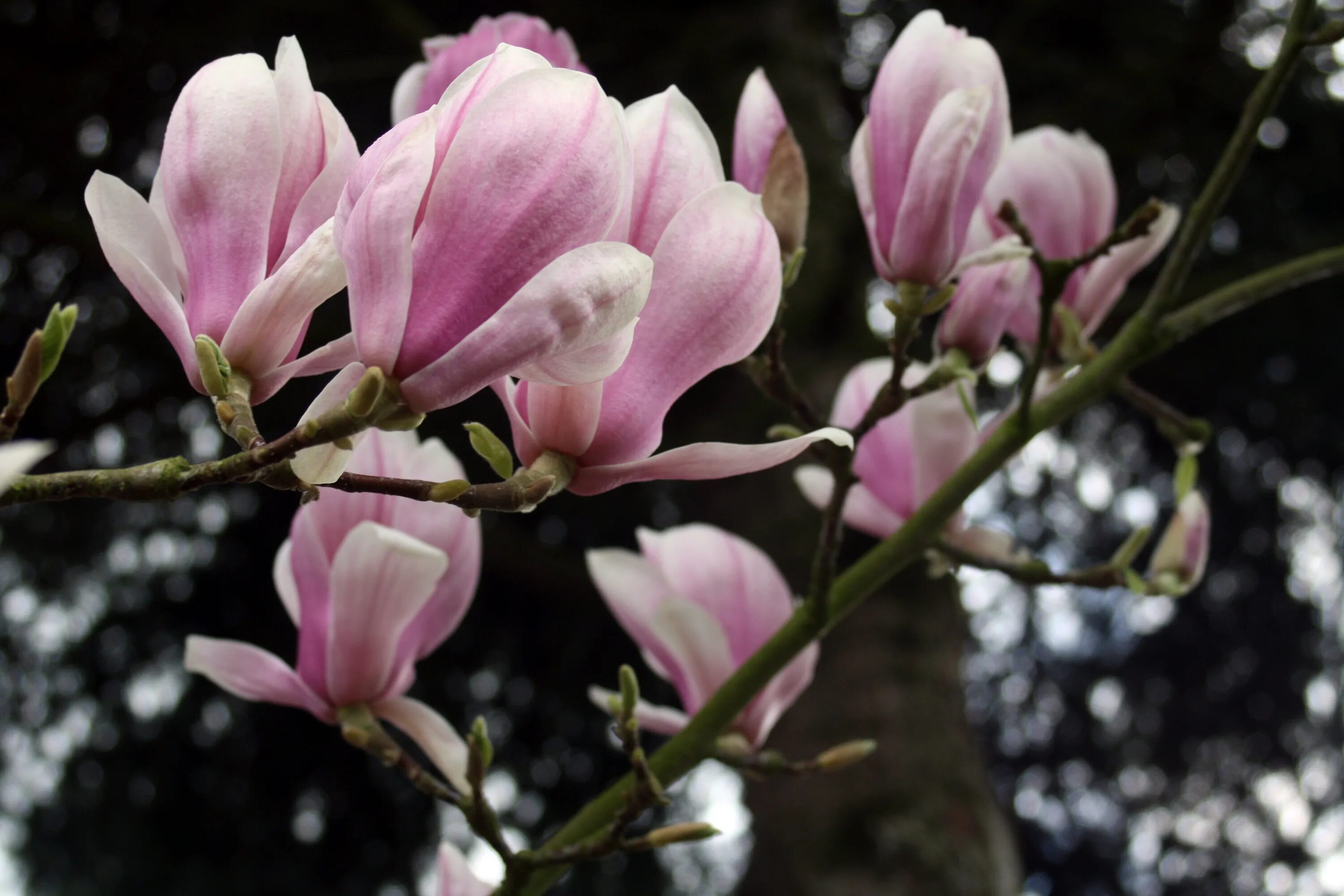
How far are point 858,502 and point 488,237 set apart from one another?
35cm

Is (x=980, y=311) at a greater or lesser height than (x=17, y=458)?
lesser

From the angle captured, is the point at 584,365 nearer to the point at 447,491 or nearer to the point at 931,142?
the point at 447,491

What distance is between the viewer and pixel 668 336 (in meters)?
0.30

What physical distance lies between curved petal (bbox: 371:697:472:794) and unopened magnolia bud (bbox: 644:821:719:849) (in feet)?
A: 0.26

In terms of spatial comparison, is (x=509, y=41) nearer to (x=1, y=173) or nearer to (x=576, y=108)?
(x=576, y=108)

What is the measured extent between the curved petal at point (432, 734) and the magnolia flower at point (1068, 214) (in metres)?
0.34

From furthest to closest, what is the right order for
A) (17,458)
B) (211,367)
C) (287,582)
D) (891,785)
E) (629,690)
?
(891,785) < (287,582) < (629,690) < (211,367) < (17,458)

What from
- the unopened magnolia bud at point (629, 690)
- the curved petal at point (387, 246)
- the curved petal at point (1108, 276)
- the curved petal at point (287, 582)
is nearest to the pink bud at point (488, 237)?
the curved petal at point (387, 246)

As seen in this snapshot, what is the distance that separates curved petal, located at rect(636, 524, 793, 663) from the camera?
534 mm

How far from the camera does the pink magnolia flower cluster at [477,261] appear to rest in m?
0.25

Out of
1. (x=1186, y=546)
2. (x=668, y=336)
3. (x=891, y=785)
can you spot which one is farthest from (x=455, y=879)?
(x=891, y=785)

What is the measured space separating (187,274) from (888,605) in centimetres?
162

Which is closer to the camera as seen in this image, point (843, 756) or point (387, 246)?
point (387, 246)

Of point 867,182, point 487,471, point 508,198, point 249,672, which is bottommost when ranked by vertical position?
point 487,471
